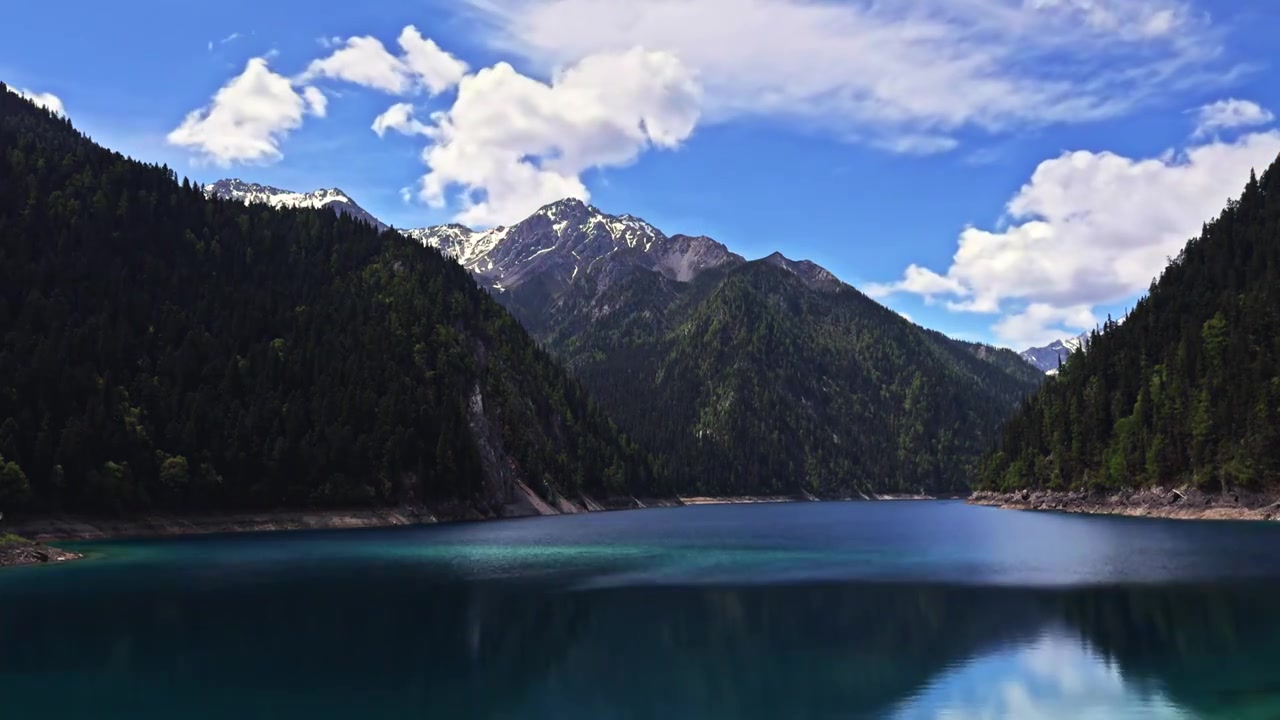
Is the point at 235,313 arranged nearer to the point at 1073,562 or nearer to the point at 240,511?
the point at 240,511

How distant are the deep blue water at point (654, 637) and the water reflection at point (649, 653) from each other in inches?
7.3

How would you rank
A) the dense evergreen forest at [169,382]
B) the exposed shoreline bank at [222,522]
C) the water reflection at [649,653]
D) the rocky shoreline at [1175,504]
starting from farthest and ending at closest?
the rocky shoreline at [1175,504], the dense evergreen forest at [169,382], the exposed shoreline bank at [222,522], the water reflection at [649,653]

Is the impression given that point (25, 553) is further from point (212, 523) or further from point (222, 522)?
point (222, 522)

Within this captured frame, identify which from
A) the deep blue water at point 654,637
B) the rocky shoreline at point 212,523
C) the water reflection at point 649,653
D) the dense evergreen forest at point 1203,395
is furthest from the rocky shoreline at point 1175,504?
the rocky shoreline at point 212,523

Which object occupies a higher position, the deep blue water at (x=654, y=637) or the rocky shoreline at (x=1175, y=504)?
the rocky shoreline at (x=1175, y=504)

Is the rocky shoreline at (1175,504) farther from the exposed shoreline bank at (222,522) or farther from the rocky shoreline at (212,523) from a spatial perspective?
the exposed shoreline bank at (222,522)

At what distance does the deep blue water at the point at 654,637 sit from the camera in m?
33.6

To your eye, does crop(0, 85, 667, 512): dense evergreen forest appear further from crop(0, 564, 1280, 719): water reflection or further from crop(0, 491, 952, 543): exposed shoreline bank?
crop(0, 564, 1280, 719): water reflection

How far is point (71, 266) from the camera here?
162 meters

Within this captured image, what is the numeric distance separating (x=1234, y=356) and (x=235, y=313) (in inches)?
7005

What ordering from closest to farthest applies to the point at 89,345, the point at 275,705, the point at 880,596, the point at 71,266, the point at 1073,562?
the point at 275,705 < the point at 880,596 < the point at 1073,562 < the point at 89,345 < the point at 71,266

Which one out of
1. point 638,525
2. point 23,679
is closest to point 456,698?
point 23,679

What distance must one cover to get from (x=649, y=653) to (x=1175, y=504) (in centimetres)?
14174

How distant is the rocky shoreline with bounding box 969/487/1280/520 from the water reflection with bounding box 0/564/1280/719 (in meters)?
86.3
